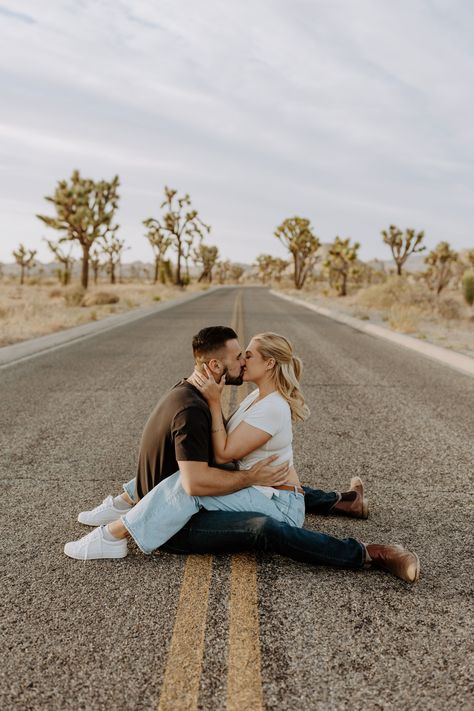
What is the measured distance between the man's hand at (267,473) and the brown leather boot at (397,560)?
0.64m

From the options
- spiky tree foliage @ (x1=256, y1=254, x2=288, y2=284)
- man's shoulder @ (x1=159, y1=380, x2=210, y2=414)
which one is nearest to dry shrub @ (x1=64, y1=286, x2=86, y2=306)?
man's shoulder @ (x1=159, y1=380, x2=210, y2=414)

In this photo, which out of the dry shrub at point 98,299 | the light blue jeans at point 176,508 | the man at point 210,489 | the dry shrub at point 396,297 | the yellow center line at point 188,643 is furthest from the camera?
the dry shrub at point 98,299

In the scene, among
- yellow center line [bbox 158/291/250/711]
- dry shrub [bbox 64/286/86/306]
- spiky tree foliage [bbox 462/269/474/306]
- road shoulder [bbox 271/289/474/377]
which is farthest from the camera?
dry shrub [bbox 64/286/86/306]

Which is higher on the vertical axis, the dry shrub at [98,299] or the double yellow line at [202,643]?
the double yellow line at [202,643]

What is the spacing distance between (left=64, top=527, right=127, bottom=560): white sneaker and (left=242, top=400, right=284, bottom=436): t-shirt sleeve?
39.2 inches

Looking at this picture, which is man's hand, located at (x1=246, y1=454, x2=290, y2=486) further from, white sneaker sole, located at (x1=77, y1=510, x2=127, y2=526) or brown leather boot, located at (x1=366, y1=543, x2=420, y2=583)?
white sneaker sole, located at (x1=77, y1=510, x2=127, y2=526)

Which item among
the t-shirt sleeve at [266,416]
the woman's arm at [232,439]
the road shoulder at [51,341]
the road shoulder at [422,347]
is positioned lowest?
the road shoulder at [51,341]

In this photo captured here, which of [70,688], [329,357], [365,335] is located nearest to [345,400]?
[329,357]

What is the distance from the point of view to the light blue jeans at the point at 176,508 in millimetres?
3504

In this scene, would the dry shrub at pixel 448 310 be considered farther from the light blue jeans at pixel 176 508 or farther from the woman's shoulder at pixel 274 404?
the light blue jeans at pixel 176 508

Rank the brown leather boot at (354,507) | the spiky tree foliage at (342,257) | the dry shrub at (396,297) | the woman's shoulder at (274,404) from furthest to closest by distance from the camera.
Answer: the spiky tree foliage at (342,257)
the dry shrub at (396,297)
the brown leather boot at (354,507)
the woman's shoulder at (274,404)

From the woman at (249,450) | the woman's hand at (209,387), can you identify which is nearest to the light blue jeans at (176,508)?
the woman at (249,450)

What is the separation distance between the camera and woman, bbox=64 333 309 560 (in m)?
3.52

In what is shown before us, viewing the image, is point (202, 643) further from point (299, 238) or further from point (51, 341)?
point (299, 238)
